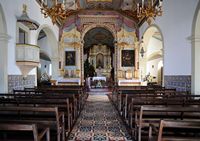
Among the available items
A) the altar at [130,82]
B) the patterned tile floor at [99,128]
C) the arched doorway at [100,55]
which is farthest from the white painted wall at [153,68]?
the patterned tile floor at [99,128]

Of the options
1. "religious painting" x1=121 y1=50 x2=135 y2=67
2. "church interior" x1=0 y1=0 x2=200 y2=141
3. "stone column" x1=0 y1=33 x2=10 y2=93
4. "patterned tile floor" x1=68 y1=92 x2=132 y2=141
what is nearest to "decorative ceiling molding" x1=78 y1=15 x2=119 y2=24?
"church interior" x1=0 y1=0 x2=200 y2=141

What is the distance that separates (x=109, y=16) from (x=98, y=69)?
352 inches

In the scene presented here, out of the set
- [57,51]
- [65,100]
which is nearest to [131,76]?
[57,51]

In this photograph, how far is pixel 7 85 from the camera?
19.5 ft

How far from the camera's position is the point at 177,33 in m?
7.52

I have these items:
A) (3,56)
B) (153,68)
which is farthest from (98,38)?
(3,56)

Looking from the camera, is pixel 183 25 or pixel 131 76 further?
pixel 131 76

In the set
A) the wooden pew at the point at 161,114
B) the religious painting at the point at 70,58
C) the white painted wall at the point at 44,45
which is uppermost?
the white painted wall at the point at 44,45

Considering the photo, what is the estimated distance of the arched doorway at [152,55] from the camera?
13492mm

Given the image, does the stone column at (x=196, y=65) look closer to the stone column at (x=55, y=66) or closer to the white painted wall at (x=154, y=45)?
the stone column at (x=55, y=66)

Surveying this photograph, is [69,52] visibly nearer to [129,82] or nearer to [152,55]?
[129,82]

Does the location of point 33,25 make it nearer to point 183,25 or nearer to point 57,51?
point 183,25

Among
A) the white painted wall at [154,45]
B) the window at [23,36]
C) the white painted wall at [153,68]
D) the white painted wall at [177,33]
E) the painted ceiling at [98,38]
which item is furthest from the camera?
the painted ceiling at [98,38]

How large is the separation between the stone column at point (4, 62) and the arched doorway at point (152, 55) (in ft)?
26.1
